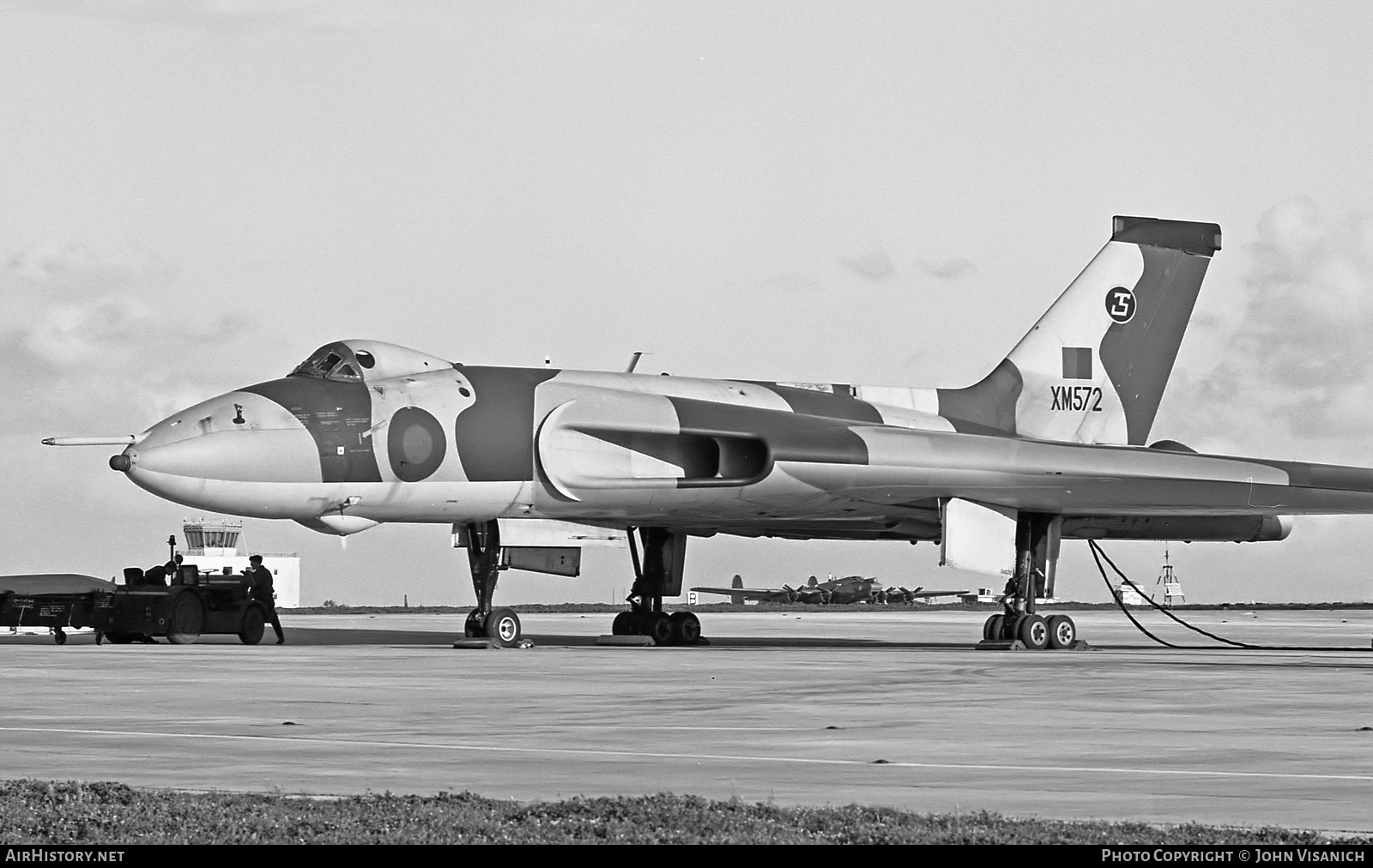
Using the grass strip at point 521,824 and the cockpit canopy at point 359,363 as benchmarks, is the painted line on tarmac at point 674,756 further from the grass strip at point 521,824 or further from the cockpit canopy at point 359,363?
the cockpit canopy at point 359,363

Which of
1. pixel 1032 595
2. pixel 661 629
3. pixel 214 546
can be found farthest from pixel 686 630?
pixel 214 546

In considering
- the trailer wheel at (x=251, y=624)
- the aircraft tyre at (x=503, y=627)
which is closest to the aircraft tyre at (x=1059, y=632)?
the aircraft tyre at (x=503, y=627)

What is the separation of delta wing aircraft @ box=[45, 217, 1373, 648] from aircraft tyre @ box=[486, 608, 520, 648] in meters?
0.02

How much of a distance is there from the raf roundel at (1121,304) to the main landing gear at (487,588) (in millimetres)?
11113

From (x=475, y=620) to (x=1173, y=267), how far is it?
521 inches

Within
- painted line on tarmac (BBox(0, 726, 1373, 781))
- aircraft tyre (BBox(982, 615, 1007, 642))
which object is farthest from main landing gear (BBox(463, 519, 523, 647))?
painted line on tarmac (BBox(0, 726, 1373, 781))

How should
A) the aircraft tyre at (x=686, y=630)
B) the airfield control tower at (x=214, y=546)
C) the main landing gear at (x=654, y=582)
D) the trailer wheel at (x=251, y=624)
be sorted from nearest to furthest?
the trailer wheel at (x=251, y=624)
the aircraft tyre at (x=686, y=630)
the main landing gear at (x=654, y=582)
the airfield control tower at (x=214, y=546)

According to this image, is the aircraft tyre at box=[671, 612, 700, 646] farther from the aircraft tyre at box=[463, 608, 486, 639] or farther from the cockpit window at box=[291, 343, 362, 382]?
the cockpit window at box=[291, 343, 362, 382]

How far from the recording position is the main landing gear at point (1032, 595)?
23.6 metres

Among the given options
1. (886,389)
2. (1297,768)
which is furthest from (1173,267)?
(1297,768)

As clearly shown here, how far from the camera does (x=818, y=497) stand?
2356cm

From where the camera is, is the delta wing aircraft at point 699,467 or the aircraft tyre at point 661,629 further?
the aircraft tyre at point 661,629

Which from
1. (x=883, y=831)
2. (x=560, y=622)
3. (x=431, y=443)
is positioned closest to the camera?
(x=883, y=831)

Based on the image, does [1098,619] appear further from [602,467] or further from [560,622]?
[602,467]
